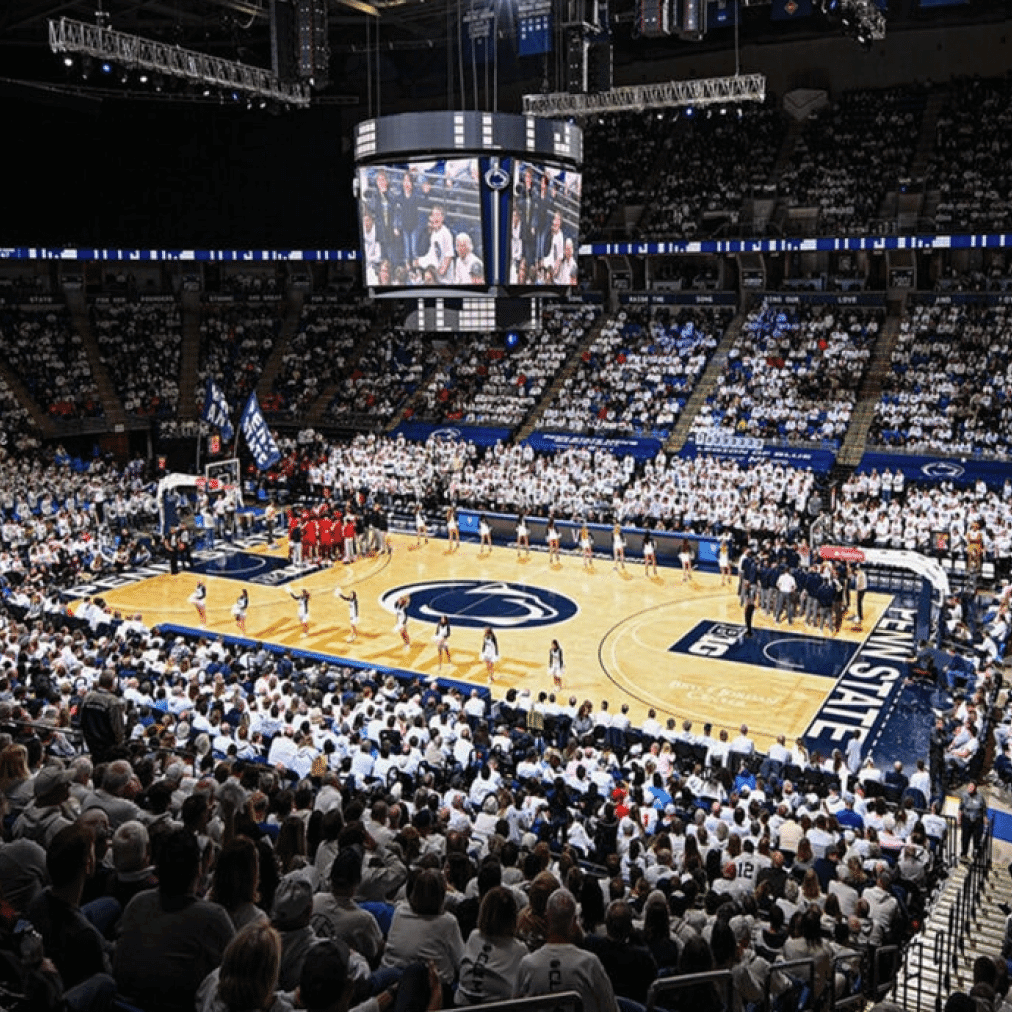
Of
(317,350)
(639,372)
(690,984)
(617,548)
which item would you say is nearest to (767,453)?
(639,372)

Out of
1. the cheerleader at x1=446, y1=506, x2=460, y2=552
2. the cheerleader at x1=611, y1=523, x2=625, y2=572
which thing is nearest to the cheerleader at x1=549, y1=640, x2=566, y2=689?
the cheerleader at x1=611, y1=523, x2=625, y2=572

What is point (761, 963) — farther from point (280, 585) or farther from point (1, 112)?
point (1, 112)

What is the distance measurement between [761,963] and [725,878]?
3.56 meters

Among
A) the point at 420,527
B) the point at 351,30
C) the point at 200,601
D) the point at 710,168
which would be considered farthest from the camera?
the point at 710,168

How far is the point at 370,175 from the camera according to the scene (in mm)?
19203

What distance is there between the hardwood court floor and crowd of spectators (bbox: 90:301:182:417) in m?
14.7

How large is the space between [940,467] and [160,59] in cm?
2309

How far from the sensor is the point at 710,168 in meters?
42.8

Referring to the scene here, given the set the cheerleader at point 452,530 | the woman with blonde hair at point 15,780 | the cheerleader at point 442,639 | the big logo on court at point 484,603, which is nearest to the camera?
the woman with blonde hair at point 15,780

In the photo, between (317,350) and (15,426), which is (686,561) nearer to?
(317,350)

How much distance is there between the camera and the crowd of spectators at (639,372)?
37625 mm

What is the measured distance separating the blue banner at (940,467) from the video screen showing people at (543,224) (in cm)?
1582

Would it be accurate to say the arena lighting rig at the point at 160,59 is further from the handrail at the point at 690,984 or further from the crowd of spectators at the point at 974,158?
the handrail at the point at 690,984

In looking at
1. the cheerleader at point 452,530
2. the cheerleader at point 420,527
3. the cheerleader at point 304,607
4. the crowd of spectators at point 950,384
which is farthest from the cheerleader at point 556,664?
the crowd of spectators at point 950,384
